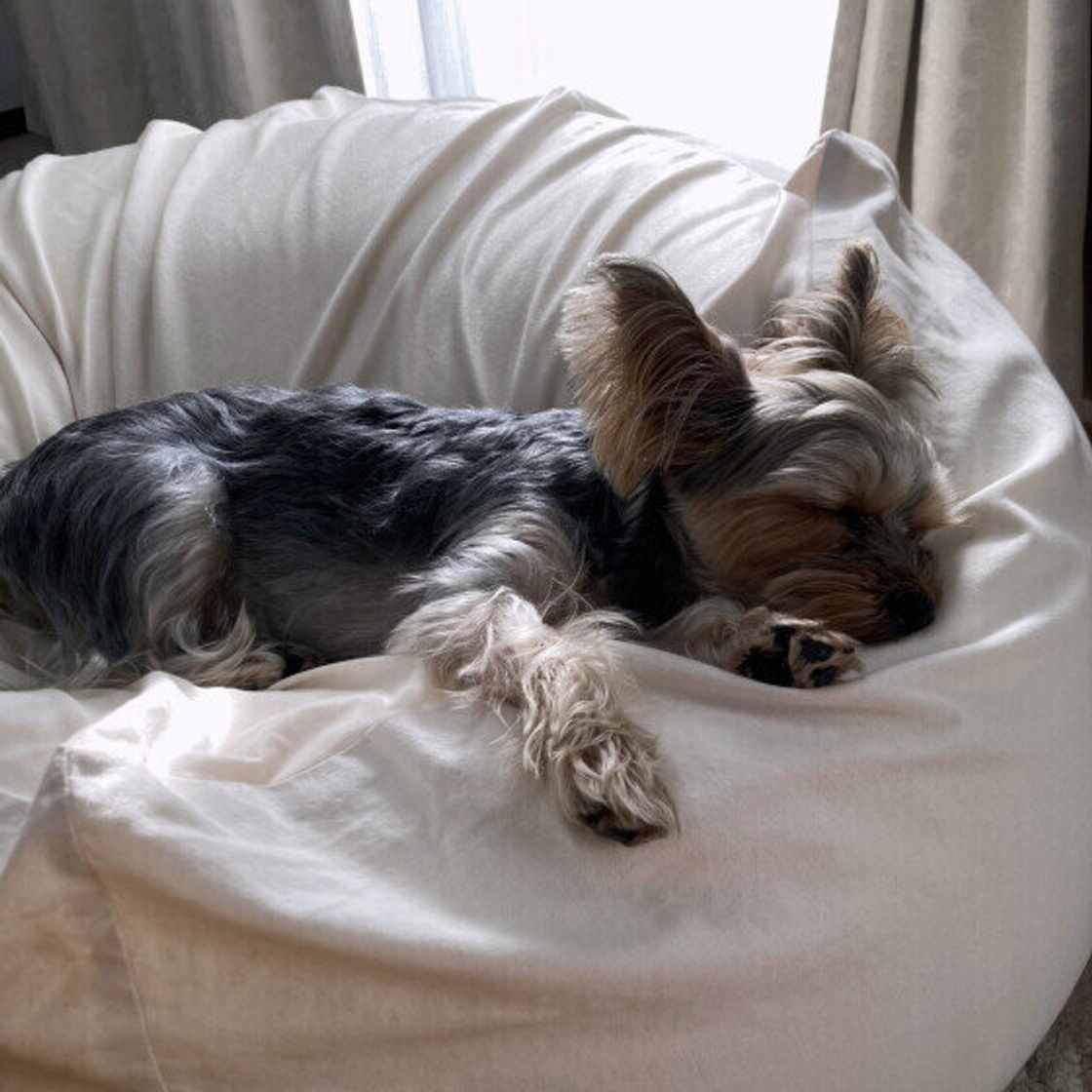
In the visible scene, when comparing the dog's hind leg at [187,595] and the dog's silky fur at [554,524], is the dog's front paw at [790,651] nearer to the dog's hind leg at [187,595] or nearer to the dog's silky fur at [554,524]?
the dog's silky fur at [554,524]

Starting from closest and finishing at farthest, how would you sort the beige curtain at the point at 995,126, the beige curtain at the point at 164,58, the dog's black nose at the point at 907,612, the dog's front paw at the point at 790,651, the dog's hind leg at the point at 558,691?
1. the dog's hind leg at the point at 558,691
2. the dog's front paw at the point at 790,651
3. the dog's black nose at the point at 907,612
4. the beige curtain at the point at 995,126
5. the beige curtain at the point at 164,58

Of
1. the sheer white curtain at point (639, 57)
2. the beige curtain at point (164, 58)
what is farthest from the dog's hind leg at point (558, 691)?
the beige curtain at point (164, 58)

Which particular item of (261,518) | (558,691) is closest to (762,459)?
(558,691)

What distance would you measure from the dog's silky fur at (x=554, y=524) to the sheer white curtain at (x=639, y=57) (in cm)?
191

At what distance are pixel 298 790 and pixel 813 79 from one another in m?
2.83

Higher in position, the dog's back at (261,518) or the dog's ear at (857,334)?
the dog's ear at (857,334)

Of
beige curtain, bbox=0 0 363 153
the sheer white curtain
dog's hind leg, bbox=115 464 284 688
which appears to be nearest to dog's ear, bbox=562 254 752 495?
dog's hind leg, bbox=115 464 284 688

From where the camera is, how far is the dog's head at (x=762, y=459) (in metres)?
1.91

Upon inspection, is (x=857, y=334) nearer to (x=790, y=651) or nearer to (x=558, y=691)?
(x=790, y=651)

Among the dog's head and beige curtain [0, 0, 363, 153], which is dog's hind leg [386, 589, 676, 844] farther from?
beige curtain [0, 0, 363, 153]

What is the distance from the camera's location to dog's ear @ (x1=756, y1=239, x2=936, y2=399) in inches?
83.3

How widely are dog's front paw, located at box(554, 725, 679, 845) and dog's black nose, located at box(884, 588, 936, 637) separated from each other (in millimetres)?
398

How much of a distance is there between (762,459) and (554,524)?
321 millimetres

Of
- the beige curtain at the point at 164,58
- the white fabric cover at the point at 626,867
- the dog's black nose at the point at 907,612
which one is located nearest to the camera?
the white fabric cover at the point at 626,867
